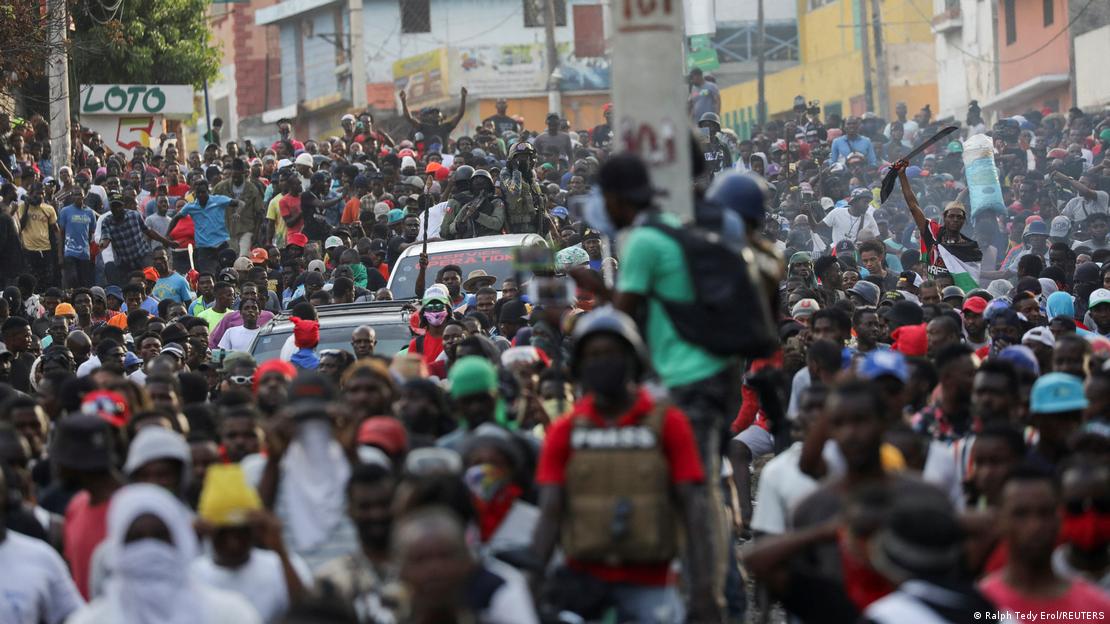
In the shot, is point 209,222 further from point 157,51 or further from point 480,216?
point 157,51

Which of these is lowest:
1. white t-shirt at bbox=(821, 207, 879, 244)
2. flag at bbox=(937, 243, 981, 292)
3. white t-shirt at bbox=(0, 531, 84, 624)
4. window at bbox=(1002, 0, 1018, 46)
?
white t-shirt at bbox=(0, 531, 84, 624)

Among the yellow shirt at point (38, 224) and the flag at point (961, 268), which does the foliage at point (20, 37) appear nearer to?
the yellow shirt at point (38, 224)

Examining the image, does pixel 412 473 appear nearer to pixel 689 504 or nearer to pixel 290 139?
pixel 689 504

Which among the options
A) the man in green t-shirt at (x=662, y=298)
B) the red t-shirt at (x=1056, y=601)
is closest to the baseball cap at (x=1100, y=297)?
the man in green t-shirt at (x=662, y=298)

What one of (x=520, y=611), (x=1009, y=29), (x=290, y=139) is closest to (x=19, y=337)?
(x=520, y=611)

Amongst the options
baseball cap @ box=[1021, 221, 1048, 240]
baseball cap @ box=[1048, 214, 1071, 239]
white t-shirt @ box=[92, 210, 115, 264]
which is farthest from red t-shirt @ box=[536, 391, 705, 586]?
white t-shirt @ box=[92, 210, 115, 264]

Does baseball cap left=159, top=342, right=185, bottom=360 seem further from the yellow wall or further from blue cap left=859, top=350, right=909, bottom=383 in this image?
the yellow wall

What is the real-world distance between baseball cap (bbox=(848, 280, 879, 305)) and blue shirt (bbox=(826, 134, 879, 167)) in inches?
546

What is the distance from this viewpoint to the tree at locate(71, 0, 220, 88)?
38.2m

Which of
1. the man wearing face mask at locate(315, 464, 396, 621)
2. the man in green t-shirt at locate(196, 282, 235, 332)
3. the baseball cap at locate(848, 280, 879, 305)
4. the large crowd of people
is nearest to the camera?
the large crowd of people

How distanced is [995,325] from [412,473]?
6.75 m

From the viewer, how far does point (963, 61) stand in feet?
168

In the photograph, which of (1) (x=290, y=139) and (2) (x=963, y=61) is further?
(2) (x=963, y=61)

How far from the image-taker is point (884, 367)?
8.88 m
